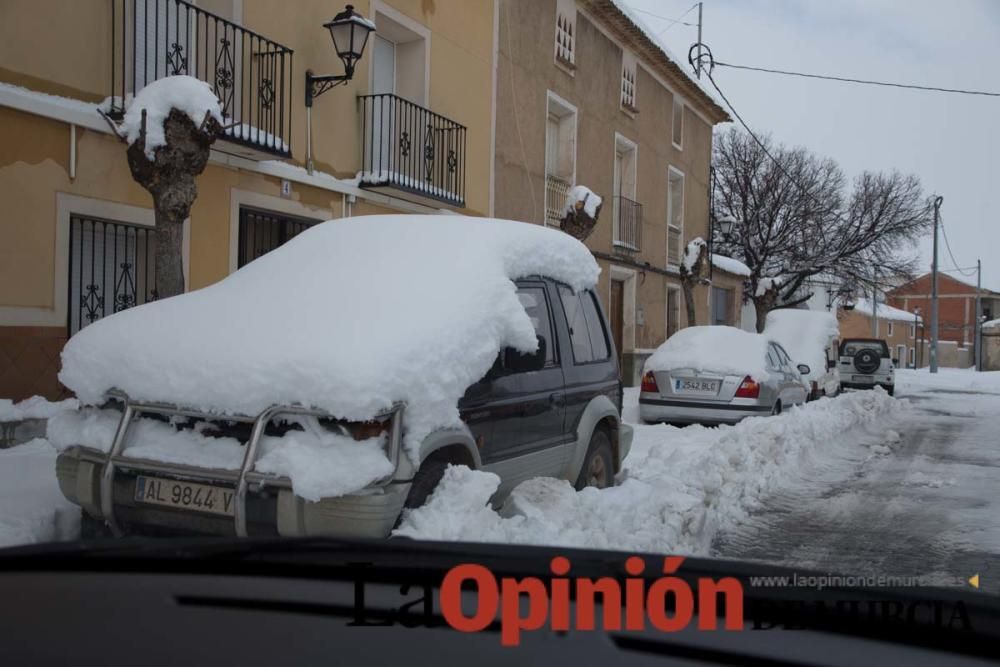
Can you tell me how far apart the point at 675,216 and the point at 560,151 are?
7152 mm

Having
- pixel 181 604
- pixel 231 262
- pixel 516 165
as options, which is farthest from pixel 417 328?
pixel 516 165

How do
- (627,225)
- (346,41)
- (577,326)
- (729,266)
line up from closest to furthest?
(577,326) → (346,41) → (627,225) → (729,266)

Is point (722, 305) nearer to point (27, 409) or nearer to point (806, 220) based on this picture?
point (806, 220)

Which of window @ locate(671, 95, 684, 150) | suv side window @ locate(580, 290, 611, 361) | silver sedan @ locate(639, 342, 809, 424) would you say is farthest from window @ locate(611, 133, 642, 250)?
suv side window @ locate(580, 290, 611, 361)

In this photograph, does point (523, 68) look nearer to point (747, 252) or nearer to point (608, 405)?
point (608, 405)

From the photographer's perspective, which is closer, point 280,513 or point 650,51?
point 280,513

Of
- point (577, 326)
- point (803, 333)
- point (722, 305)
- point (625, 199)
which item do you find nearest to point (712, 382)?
point (577, 326)

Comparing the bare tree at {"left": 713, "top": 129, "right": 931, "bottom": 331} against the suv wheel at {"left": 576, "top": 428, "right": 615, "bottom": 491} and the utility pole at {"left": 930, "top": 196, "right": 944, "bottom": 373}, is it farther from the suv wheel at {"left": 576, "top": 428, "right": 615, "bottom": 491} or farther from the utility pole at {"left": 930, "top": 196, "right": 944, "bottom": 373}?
the suv wheel at {"left": 576, "top": 428, "right": 615, "bottom": 491}

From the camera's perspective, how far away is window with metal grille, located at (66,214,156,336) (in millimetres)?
7445

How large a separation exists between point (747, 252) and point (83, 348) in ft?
91.9

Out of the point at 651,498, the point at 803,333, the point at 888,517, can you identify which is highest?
the point at 803,333

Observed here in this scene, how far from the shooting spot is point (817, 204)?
2914 centimetres

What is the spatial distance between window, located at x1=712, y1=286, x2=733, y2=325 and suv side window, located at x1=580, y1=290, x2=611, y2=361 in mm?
20180

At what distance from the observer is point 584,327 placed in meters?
5.53
